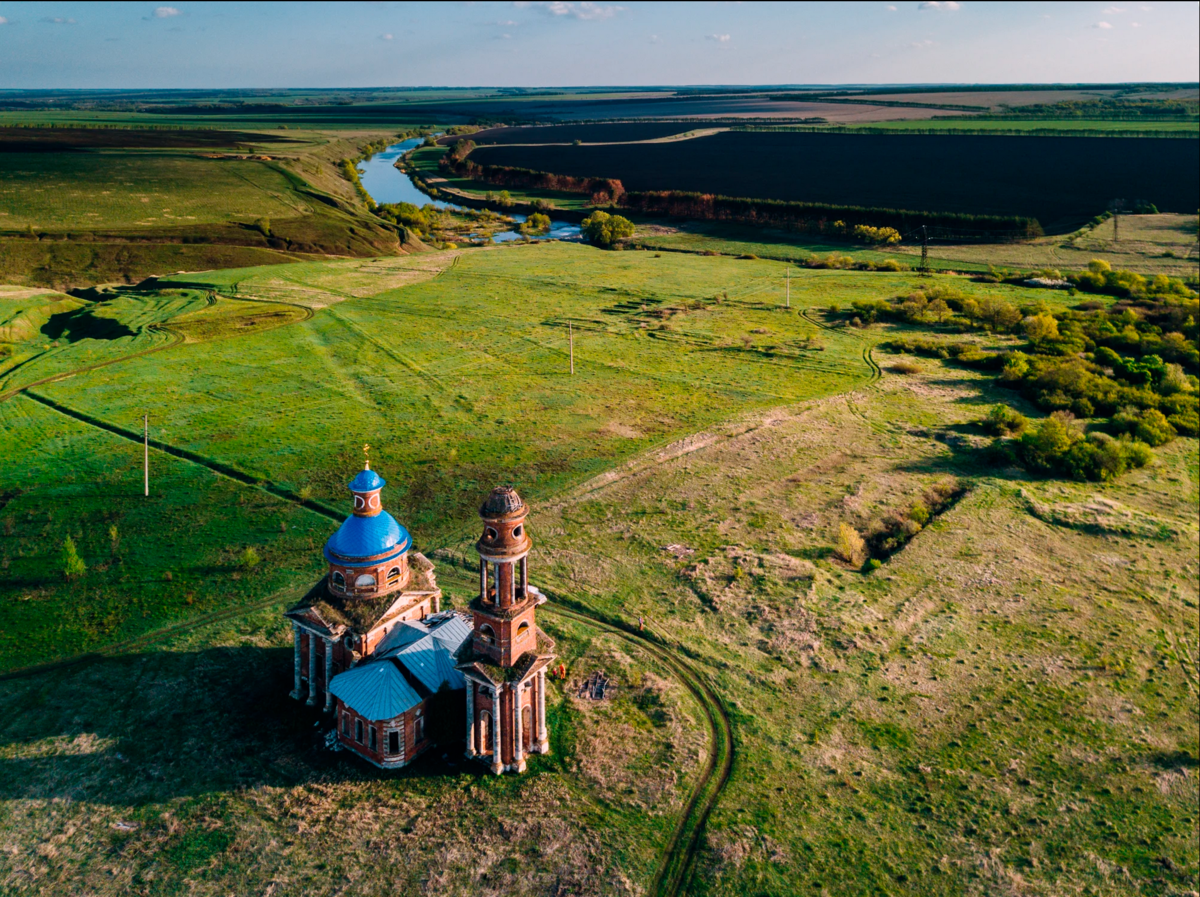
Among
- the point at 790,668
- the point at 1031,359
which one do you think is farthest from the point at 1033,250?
the point at 790,668

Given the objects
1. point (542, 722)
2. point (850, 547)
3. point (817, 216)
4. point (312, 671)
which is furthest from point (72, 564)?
point (817, 216)

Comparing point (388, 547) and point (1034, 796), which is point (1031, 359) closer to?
point (1034, 796)

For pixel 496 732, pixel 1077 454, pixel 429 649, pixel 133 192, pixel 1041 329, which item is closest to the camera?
pixel 496 732

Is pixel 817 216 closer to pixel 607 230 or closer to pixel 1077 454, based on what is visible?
pixel 607 230

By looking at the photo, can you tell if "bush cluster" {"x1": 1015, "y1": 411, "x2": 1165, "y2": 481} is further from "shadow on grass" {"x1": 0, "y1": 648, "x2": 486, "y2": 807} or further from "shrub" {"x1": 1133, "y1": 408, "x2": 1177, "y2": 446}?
"shadow on grass" {"x1": 0, "y1": 648, "x2": 486, "y2": 807}

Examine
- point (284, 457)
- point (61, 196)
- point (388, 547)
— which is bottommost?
point (284, 457)

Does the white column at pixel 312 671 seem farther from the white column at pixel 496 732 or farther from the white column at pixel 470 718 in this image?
the white column at pixel 496 732
